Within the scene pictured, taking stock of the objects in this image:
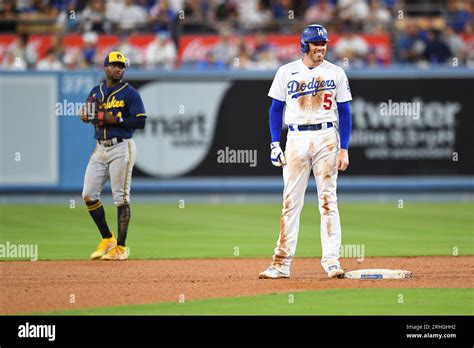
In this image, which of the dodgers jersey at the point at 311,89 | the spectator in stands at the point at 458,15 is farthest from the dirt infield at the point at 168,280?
the spectator in stands at the point at 458,15

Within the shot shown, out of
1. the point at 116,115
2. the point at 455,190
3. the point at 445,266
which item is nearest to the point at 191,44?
the point at 455,190

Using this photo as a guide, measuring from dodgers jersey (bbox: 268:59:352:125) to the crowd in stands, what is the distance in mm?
12069

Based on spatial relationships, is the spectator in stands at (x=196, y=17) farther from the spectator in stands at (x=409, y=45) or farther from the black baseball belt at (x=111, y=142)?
the black baseball belt at (x=111, y=142)

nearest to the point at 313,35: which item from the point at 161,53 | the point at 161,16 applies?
the point at 161,53

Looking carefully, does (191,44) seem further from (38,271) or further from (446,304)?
(446,304)

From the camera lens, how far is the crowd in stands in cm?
2400

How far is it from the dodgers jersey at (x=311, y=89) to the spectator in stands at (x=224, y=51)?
40.7ft

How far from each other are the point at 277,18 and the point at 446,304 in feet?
52.4

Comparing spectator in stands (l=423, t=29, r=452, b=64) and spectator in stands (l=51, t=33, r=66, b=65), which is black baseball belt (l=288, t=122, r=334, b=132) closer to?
spectator in stands (l=51, t=33, r=66, b=65)

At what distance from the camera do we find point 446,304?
412 inches

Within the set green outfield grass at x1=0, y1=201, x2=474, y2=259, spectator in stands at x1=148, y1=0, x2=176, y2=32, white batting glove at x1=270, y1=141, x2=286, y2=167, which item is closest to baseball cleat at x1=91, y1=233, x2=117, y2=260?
green outfield grass at x1=0, y1=201, x2=474, y2=259

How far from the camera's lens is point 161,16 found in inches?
987

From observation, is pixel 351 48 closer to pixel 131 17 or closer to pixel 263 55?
pixel 263 55
